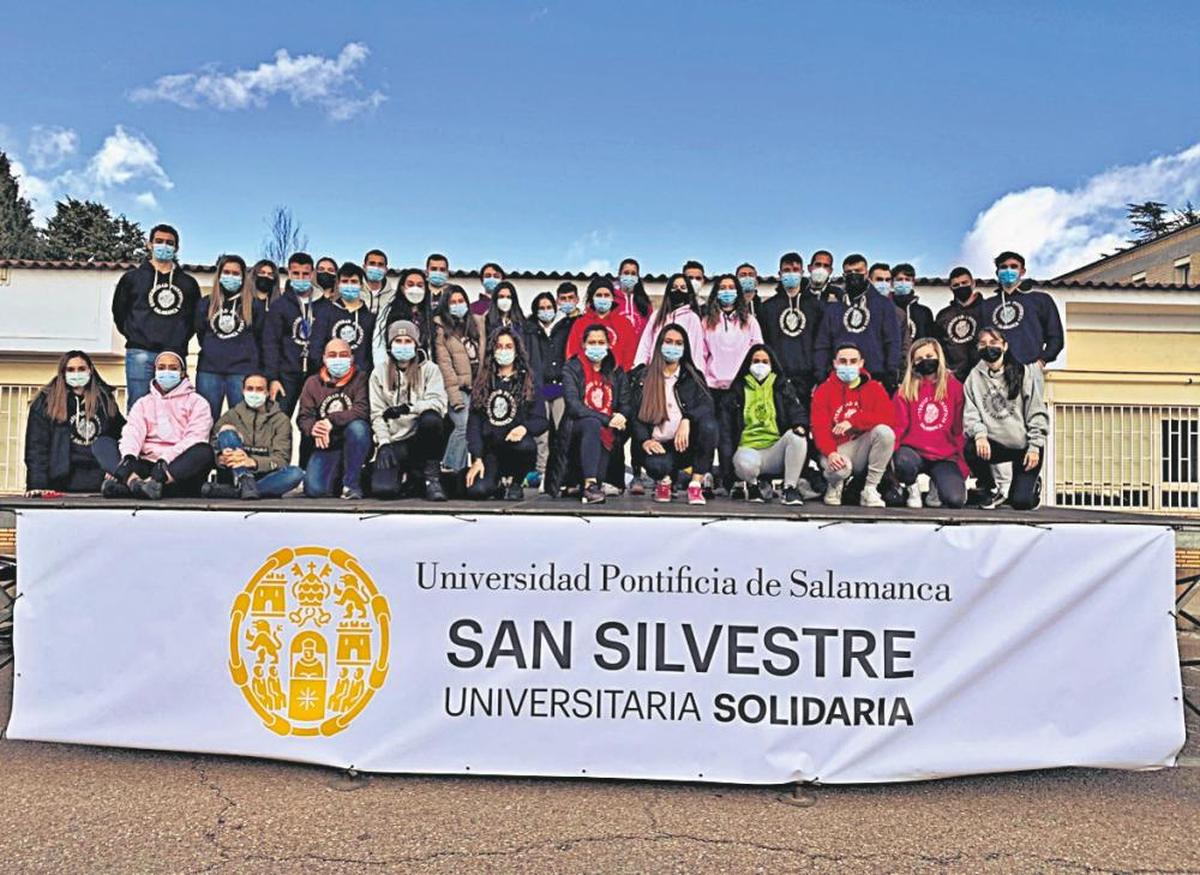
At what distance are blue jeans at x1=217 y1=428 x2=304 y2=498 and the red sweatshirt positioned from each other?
3.57 meters

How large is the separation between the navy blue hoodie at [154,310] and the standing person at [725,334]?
4.02 m

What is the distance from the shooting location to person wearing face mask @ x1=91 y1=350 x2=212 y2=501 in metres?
5.62

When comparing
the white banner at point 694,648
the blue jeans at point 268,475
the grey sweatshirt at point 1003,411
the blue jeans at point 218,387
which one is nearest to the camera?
the white banner at point 694,648

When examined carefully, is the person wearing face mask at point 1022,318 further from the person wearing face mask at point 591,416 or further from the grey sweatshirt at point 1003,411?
the person wearing face mask at point 591,416

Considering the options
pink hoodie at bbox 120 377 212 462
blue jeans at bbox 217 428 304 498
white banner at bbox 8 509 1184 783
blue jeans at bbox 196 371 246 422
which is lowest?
white banner at bbox 8 509 1184 783

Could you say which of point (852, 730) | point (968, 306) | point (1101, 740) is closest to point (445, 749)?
point (852, 730)

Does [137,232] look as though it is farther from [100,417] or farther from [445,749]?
[445,749]

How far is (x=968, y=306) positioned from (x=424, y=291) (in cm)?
448

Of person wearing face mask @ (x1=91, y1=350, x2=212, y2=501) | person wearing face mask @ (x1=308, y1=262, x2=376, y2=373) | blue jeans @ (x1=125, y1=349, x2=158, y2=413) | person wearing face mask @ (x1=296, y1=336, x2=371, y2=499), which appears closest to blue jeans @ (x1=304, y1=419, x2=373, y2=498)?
person wearing face mask @ (x1=296, y1=336, x2=371, y2=499)

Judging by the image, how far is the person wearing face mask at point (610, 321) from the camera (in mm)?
7203

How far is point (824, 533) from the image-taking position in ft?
14.1

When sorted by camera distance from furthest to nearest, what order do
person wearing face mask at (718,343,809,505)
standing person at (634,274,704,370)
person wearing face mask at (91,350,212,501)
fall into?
standing person at (634,274,704,370) → person wearing face mask at (718,343,809,505) → person wearing face mask at (91,350,212,501)

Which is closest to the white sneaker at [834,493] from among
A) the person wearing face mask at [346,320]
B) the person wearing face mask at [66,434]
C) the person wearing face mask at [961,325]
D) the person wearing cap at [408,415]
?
the person wearing face mask at [961,325]

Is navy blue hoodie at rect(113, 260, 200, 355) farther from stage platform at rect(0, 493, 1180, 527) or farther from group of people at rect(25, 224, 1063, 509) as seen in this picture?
stage platform at rect(0, 493, 1180, 527)
